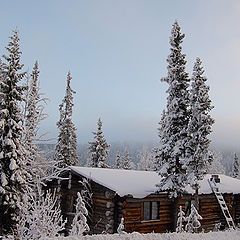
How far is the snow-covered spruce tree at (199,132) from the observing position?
Answer: 1773 cm

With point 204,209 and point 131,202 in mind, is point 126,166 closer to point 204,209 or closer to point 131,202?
point 204,209

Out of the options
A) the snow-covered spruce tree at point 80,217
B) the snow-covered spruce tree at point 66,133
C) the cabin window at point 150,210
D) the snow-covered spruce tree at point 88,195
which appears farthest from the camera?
the snow-covered spruce tree at point 66,133

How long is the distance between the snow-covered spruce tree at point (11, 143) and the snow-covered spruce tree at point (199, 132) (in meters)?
10.3

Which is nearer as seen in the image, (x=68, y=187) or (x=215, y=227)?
(x=68, y=187)

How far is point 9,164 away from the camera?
11.6 meters

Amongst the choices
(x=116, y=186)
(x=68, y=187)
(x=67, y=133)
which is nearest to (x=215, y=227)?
(x=116, y=186)

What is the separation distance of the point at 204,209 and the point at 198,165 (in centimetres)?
679

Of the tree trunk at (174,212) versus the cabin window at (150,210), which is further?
the cabin window at (150,210)

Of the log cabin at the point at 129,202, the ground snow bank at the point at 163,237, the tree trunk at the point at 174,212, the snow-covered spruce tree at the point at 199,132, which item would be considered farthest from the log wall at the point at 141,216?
the ground snow bank at the point at 163,237

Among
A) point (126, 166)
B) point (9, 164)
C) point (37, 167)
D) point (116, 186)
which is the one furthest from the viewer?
point (126, 166)

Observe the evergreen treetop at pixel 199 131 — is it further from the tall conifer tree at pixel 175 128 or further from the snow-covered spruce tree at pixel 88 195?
the snow-covered spruce tree at pixel 88 195

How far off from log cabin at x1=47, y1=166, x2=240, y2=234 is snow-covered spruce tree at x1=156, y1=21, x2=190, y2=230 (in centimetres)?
108

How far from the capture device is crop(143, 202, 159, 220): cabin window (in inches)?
763

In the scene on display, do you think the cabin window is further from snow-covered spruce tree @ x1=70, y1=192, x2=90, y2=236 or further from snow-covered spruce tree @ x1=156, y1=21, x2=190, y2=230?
snow-covered spruce tree @ x1=70, y1=192, x2=90, y2=236
